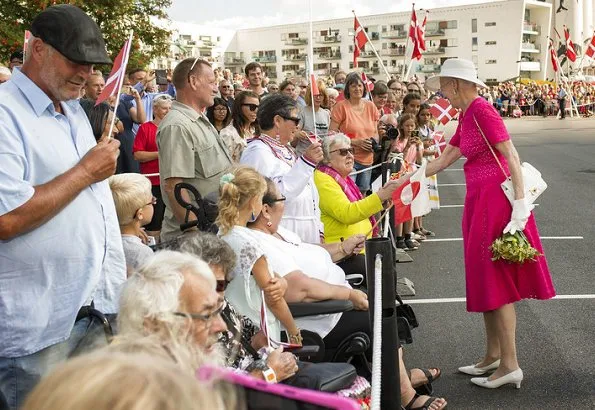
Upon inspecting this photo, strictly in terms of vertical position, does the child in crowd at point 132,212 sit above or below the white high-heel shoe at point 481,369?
above

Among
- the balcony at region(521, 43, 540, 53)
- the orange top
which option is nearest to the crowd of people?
the orange top

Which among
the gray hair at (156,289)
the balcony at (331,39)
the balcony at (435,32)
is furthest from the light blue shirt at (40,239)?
the balcony at (331,39)

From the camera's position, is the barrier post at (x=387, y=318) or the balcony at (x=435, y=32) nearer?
the barrier post at (x=387, y=318)

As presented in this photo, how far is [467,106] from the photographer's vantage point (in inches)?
191

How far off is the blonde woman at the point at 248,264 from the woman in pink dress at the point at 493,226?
1477 mm

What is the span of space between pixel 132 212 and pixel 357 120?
21.1 feet

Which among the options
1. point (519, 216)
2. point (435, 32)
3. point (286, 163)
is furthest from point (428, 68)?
point (519, 216)

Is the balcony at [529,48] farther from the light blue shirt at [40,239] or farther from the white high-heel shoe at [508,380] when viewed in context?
the light blue shirt at [40,239]

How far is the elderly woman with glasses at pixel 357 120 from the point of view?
32.0 feet

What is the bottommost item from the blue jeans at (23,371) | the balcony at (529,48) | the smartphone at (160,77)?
the blue jeans at (23,371)

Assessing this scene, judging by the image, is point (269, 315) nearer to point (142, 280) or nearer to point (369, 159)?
→ point (142, 280)

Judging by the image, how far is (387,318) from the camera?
353 cm

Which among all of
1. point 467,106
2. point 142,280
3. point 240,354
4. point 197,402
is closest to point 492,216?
point 467,106

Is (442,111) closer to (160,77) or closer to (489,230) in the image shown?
(160,77)
